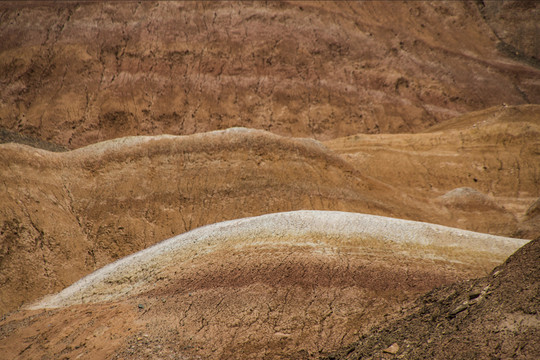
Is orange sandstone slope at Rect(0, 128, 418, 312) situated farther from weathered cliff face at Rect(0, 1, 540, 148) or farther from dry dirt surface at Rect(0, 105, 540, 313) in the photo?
weathered cliff face at Rect(0, 1, 540, 148)

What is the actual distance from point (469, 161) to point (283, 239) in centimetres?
1810

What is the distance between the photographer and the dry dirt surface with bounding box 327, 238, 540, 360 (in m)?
5.86

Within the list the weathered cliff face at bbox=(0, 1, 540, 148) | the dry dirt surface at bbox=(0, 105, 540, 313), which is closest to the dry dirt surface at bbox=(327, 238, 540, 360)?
the dry dirt surface at bbox=(0, 105, 540, 313)

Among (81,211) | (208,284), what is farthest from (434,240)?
(81,211)

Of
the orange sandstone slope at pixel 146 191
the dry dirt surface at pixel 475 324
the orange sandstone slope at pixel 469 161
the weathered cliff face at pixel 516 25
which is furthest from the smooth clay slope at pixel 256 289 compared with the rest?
the weathered cliff face at pixel 516 25

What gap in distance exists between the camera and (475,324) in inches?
250

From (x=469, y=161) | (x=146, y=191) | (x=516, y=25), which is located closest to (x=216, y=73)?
(x=469, y=161)

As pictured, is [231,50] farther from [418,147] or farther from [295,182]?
[295,182]

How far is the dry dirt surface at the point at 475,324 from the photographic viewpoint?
19.2ft

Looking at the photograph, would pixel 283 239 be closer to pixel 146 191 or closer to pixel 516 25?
pixel 146 191

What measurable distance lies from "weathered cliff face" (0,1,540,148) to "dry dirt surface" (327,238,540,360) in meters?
24.9

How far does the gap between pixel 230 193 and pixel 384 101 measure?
20.3 m

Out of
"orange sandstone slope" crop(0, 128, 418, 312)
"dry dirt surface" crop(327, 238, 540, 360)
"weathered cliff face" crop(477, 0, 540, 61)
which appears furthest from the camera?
"weathered cliff face" crop(477, 0, 540, 61)

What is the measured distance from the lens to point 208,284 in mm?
9961
